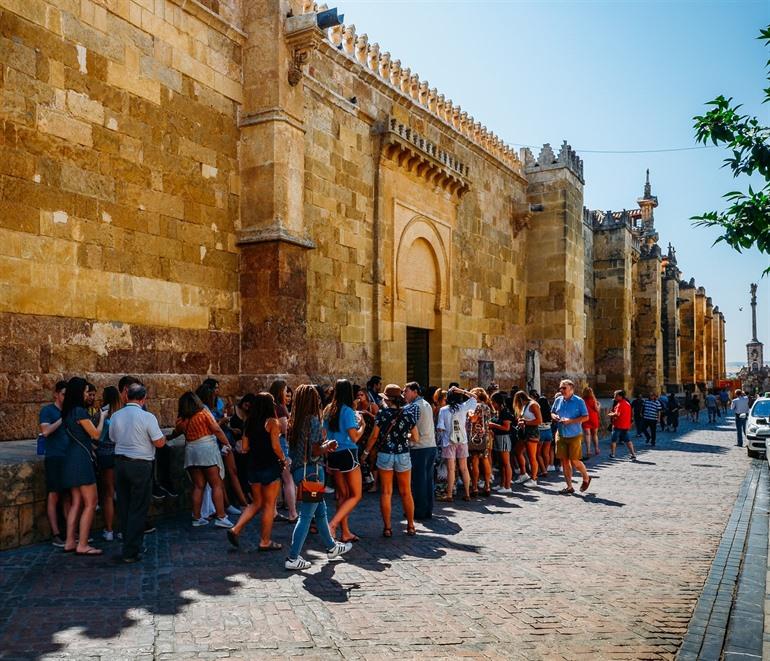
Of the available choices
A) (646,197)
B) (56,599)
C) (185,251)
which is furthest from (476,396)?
(646,197)

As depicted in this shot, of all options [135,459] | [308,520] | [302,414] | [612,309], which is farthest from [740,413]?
[135,459]

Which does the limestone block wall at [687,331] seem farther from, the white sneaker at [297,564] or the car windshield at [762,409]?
the white sneaker at [297,564]

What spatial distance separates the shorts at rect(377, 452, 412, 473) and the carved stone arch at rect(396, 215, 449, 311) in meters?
7.55

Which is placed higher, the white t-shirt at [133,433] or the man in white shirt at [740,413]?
the white t-shirt at [133,433]

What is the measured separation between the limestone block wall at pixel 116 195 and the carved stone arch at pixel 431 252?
4852 millimetres

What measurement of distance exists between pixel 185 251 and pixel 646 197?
3890 centimetres

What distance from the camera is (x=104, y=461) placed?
699 centimetres

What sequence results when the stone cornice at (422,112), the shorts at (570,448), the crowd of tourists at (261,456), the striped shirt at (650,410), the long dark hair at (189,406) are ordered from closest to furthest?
the crowd of tourists at (261,456) → the long dark hair at (189,406) → the shorts at (570,448) → the stone cornice at (422,112) → the striped shirt at (650,410)

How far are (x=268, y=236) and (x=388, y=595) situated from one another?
654 centimetres

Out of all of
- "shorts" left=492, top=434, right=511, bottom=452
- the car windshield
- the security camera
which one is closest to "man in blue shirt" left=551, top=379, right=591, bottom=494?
"shorts" left=492, top=434, right=511, bottom=452

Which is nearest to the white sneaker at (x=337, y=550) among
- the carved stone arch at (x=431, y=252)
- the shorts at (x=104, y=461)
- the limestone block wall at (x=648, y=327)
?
the shorts at (x=104, y=461)

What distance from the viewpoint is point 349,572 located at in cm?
596

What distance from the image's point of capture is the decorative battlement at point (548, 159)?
834 inches

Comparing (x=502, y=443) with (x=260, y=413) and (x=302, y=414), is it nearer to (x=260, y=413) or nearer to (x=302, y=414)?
(x=302, y=414)
